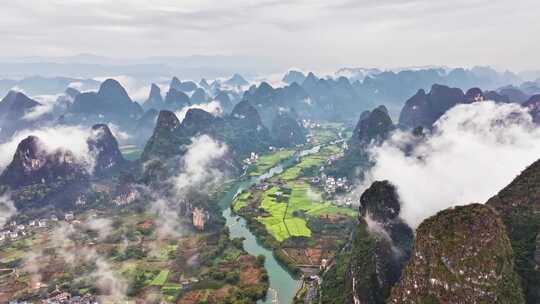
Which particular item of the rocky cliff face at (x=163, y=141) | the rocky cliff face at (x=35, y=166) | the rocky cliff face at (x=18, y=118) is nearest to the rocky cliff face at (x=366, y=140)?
the rocky cliff face at (x=163, y=141)

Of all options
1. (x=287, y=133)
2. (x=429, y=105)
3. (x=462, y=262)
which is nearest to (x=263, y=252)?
(x=462, y=262)

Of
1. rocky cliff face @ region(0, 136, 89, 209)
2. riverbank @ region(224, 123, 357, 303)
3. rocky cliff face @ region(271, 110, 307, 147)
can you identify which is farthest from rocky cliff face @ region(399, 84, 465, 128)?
Answer: rocky cliff face @ region(0, 136, 89, 209)

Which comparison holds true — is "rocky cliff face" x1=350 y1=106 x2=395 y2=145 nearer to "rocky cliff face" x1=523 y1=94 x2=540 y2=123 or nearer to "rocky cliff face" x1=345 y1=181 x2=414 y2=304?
"rocky cliff face" x1=523 y1=94 x2=540 y2=123

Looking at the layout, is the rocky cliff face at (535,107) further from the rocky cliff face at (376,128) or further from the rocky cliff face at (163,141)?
the rocky cliff face at (163,141)

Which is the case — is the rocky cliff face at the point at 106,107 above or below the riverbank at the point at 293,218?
above

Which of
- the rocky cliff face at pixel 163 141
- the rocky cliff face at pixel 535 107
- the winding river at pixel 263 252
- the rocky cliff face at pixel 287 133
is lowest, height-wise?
the winding river at pixel 263 252

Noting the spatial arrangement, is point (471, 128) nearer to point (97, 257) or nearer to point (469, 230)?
point (469, 230)

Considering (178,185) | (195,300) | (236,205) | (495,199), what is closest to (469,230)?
(495,199)
